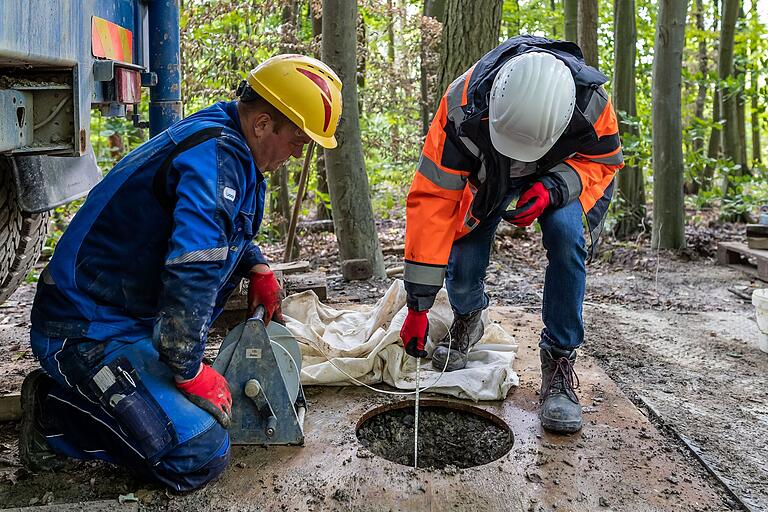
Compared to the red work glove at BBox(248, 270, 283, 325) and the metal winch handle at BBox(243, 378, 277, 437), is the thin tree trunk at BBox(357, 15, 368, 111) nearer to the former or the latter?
the red work glove at BBox(248, 270, 283, 325)

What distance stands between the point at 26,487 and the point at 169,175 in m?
1.14

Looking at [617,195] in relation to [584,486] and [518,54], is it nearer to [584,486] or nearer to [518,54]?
[518,54]

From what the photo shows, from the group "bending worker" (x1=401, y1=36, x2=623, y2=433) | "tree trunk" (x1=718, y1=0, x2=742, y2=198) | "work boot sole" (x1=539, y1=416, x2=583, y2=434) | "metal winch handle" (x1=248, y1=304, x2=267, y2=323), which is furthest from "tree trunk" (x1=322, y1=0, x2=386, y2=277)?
"tree trunk" (x1=718, y1=0, x2=742, y2=198)

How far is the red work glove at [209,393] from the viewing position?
2184 millimetres

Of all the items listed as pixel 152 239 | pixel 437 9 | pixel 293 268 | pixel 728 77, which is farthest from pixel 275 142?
pixel 728 77

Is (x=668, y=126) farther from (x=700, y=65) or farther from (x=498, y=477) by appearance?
(x=700, y=65)

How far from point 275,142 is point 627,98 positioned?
21.9ft

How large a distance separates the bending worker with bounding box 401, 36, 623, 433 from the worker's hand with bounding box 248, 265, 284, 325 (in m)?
0.55

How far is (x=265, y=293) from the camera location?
2627 mm

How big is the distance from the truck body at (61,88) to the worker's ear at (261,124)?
22.2 inches

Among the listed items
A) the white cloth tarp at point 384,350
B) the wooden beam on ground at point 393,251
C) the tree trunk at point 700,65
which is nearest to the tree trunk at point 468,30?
the wooden beam on ground at point 393,251

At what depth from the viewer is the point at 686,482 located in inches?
89.4

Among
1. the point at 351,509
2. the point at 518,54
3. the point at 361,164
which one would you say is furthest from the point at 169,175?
the point at 361,164

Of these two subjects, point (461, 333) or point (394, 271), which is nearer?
point (461, 333)
